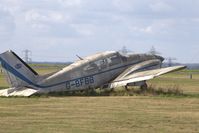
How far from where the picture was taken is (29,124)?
58.6ft

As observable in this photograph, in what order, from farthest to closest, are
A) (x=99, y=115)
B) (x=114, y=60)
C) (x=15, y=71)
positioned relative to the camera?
(x=114, y=60) → (x=15, y=71) → (x=99, y=115)

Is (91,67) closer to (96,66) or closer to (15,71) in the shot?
(96,66)

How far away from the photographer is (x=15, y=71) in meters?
31.1

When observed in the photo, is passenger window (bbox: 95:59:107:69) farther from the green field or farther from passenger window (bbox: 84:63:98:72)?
the green field

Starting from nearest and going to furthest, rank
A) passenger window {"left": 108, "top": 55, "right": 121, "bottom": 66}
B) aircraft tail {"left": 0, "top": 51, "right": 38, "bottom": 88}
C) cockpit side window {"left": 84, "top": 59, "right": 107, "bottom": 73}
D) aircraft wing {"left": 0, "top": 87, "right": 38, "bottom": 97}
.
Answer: aircraft wing {"left": 0, "top": 87, "right": 38, "bottom": 97} → aircraft tail {"left": 0, "top": 51, "right": 38, "bottom": 88} → cockpit side window {"left": 84, "top": 59, "right": 107, "bottom": 73} → passenger window {"left": 108, "top": 55, "right": 121, "bottom": 66}

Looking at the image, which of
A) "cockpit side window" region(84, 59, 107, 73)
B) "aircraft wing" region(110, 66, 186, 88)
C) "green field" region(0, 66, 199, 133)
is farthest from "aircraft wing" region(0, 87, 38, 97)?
"aircraft wing" region(110, 66, 186, 88)

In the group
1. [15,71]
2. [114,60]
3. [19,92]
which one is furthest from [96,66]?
[19,92]

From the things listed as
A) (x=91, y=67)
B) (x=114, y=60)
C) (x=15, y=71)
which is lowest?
(x=15, y=71)

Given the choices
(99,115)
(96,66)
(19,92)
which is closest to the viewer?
(99,115)

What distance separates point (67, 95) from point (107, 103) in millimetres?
6034

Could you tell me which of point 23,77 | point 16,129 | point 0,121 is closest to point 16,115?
point 0,121

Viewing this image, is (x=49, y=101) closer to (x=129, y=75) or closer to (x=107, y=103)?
(x=107, y=103)

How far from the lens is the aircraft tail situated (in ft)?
102

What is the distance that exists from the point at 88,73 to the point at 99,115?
486 inches
